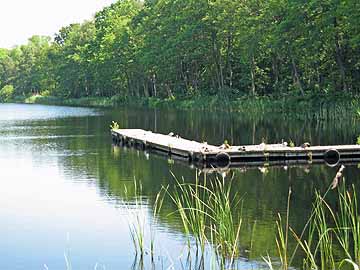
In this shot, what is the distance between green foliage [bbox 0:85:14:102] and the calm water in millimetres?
99703

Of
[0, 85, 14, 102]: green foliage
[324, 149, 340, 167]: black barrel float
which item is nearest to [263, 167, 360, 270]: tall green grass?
[324, 149, 340, 167]: black barrel float

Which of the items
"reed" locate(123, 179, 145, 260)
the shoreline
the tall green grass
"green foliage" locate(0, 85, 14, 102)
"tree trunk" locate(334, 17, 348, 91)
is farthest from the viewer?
"green foliage" locate(0, 85, 14, 102)

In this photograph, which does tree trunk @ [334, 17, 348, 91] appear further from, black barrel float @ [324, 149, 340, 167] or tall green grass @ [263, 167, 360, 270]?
tall green grass @ [263, 167, 360, 270]

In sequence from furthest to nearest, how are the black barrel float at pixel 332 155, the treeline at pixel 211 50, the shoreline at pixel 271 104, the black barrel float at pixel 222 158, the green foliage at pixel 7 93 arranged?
the green foliage at pixel 7 93, the treeline at pixel 211 50, the shoreline at pixel 271 104, the black barrel float at pixel 332 155, the black barrel float at pixel 222 158

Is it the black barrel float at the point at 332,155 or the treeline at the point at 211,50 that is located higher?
the treeline at the point at 211,50

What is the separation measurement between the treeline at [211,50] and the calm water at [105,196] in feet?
28.8

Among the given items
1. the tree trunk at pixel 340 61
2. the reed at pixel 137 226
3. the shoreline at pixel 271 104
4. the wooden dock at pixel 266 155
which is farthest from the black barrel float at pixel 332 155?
the tree trunk at pixel 340 61

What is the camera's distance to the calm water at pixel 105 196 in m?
11.9

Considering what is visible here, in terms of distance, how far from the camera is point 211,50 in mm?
62594

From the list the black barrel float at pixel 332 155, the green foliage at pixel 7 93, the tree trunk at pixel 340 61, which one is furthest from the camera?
the green foliage at pixel 7 93

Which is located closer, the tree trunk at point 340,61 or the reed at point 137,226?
the reed at point 137,226

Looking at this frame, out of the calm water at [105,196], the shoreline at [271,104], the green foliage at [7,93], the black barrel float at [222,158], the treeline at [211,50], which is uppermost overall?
the treeline at [211,50]

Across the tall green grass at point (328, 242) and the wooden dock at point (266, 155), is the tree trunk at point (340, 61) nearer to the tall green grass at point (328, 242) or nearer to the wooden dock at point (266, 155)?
the wooden dock at point (266, 155)

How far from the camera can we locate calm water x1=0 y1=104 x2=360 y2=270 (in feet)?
39.0
